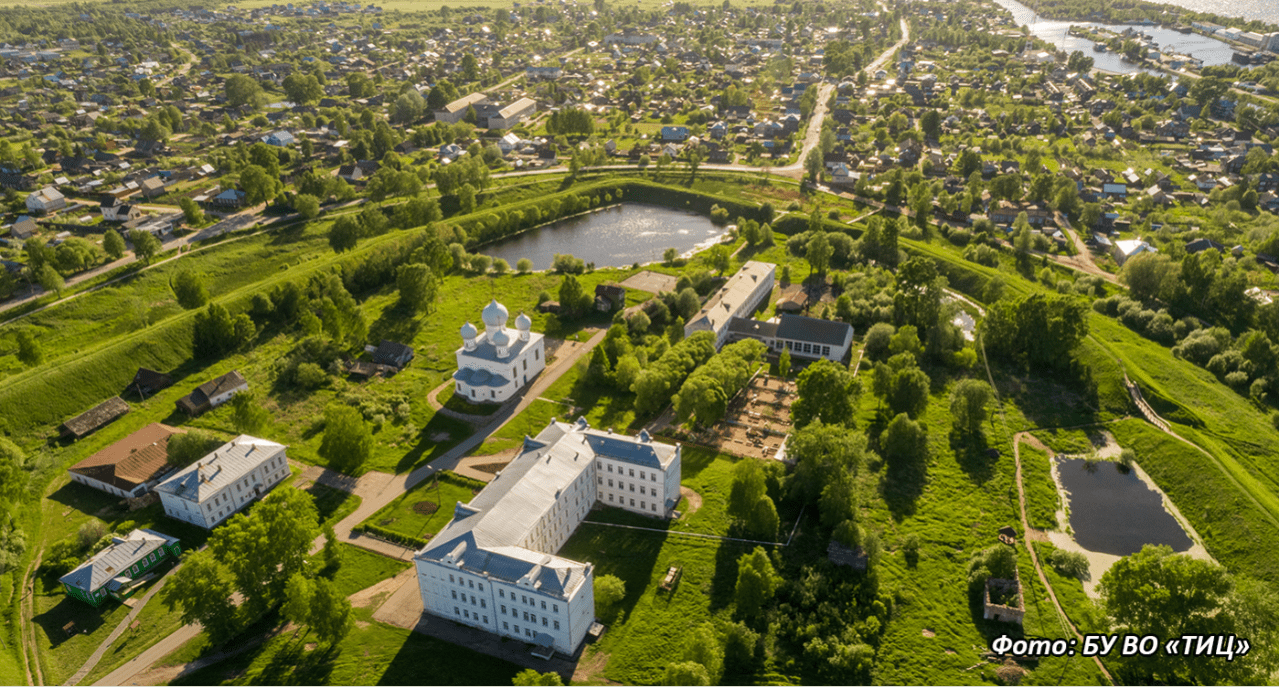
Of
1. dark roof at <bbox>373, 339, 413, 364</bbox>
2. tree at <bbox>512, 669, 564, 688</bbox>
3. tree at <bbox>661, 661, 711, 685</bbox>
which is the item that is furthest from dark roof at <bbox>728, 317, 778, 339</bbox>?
tree at <bbox>512, 669, 564, 688</bbox>

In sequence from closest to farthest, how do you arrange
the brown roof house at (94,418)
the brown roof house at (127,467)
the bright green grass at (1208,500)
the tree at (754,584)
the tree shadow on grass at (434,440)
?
the tree at (754,584) → the bright green grass at (1208,500) → the brown roof house at (127,467) → the tree shadow on grass at (434,440) → the brown roof house at (94,418)

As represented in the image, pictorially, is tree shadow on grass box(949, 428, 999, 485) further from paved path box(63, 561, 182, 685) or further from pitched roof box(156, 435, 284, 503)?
paved path box(63, 561, 182, 685)

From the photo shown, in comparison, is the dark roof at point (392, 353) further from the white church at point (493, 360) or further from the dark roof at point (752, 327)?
the dark roof at point (752, 327)

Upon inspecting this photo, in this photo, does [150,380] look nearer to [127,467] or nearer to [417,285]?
[127,467]

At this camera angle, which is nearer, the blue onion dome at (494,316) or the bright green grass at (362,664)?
the bright green grass at (362,664)

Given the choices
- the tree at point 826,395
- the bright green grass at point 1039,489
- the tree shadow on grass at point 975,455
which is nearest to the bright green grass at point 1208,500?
the bright green grass at point 1039,489

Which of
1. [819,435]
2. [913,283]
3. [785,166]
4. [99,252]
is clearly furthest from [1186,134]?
[99,252]
